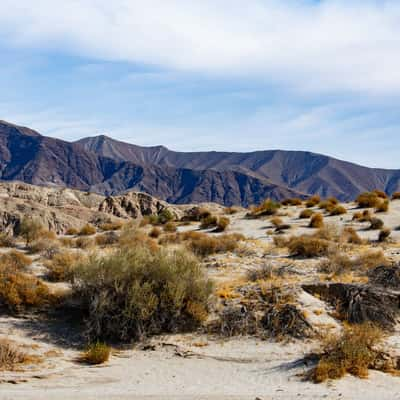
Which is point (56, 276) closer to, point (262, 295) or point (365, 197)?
point (262, 295)

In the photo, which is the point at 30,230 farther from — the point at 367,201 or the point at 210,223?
the point at 367,201

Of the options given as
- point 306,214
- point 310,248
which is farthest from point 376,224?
point 310,248

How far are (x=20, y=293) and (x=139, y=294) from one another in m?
3.14

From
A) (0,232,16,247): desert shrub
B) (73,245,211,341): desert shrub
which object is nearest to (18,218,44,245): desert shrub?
(0,232,16,247): desert shrub

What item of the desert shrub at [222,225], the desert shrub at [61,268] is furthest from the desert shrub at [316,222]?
the desert shrub at [61,268]

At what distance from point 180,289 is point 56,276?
4576mm

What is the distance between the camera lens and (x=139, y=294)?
36.8 ft

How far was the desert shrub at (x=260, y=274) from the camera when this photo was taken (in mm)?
13703

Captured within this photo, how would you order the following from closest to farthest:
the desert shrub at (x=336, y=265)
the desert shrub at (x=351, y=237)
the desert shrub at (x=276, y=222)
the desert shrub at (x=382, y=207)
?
the desert shrub at (x=336, y=265)
the desert shrub at (x=351, y=237)
the desert shrub at (x=276, y=222)
the desert shrub at (x=382, y=207)

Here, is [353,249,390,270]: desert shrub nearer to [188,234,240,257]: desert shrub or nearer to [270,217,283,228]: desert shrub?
[188,234,240,257]: desert shrub

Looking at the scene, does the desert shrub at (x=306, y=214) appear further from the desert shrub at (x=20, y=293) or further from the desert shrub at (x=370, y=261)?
the desert shrub at (x=20, y=293)

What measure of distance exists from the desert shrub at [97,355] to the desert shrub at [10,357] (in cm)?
111

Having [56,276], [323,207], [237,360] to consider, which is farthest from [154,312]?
[323,207]

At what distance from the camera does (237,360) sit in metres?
9.95
